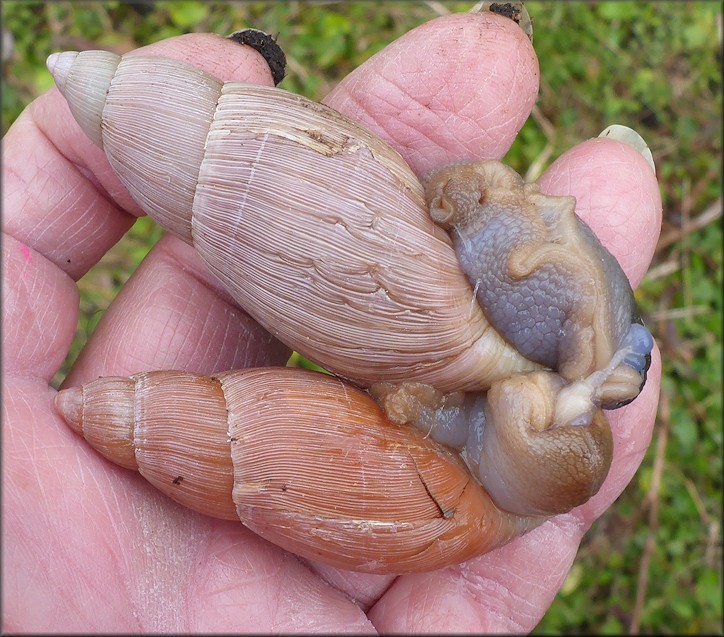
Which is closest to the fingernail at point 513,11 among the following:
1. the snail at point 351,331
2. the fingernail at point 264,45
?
the fingernail at point 264,45

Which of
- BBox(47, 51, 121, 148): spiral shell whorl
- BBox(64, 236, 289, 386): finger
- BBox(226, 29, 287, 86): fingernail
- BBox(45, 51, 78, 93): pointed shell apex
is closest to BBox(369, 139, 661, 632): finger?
BBox(64, 236, 289, 386): finger

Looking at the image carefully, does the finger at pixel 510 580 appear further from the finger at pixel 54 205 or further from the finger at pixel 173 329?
the finger at pixel 54 205

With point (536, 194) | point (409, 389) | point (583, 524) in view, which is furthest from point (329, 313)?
point (583, 524)

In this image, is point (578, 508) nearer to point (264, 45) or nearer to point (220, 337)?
point (220, 337)

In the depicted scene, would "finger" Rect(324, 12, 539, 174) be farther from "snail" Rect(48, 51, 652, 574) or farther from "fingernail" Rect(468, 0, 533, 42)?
"snail" Rect(48, 51, 652, 574)

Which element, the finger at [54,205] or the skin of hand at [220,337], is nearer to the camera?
the skin of hand at [220,337]

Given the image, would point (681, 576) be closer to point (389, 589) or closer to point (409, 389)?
point (389, 589)

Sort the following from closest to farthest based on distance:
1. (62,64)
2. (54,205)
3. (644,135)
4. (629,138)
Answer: (62,64) → (54,205) → (629,138) → (644,135)

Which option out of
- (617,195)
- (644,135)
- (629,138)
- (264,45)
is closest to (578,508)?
(617,195)
